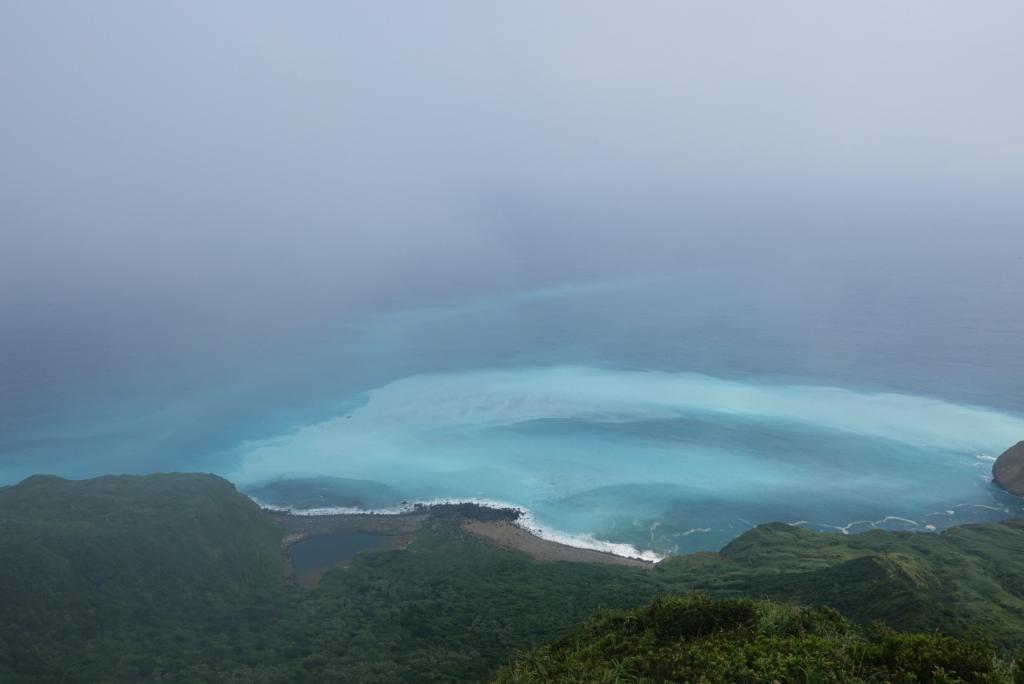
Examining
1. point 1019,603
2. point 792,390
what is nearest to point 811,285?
point 792,390

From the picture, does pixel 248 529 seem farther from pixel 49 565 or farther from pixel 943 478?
pixel 943 478

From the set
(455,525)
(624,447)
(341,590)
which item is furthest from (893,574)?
(624,447)

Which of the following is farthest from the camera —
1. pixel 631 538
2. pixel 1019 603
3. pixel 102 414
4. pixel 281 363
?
pixel 281 363

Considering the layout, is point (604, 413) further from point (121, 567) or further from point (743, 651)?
point (743, 651)

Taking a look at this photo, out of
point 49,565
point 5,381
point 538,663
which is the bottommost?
→ point 538,663

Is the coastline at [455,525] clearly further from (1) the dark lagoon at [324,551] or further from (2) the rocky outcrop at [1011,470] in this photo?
(2) the rocky outcrop at [1011,470]

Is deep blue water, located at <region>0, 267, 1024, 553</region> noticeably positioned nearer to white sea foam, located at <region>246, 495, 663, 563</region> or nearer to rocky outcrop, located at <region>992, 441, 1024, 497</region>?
white sea foam, located at <region>246, 495, 663, 563</region>
